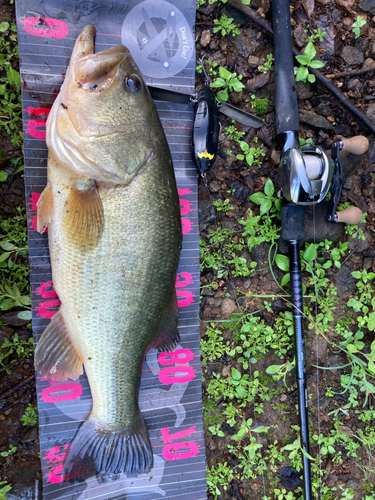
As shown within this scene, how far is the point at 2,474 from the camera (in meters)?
2.36

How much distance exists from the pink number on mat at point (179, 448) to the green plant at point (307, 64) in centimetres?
293

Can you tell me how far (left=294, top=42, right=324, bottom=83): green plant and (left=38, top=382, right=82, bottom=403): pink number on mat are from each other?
2832 millimetres

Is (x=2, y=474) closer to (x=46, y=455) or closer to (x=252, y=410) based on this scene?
(x=46, y=455)

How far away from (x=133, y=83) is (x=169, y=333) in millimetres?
1502

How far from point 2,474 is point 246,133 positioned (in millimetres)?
3072

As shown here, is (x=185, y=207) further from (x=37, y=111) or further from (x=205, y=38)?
(x=205, y=38)

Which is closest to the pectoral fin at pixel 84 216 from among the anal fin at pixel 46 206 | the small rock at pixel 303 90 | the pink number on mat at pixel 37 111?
the anal fin at pixel 46 206

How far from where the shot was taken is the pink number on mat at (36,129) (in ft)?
7.22

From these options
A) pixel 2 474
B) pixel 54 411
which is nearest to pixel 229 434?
pixel 54 411

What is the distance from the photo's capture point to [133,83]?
1.78m

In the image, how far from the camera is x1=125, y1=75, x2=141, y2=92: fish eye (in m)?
1.77

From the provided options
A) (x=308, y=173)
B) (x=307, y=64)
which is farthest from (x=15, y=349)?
(x=307, y=64)

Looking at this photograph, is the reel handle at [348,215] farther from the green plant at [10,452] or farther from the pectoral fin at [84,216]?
the green plant at [10,452]

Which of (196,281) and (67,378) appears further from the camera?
(196,281)
